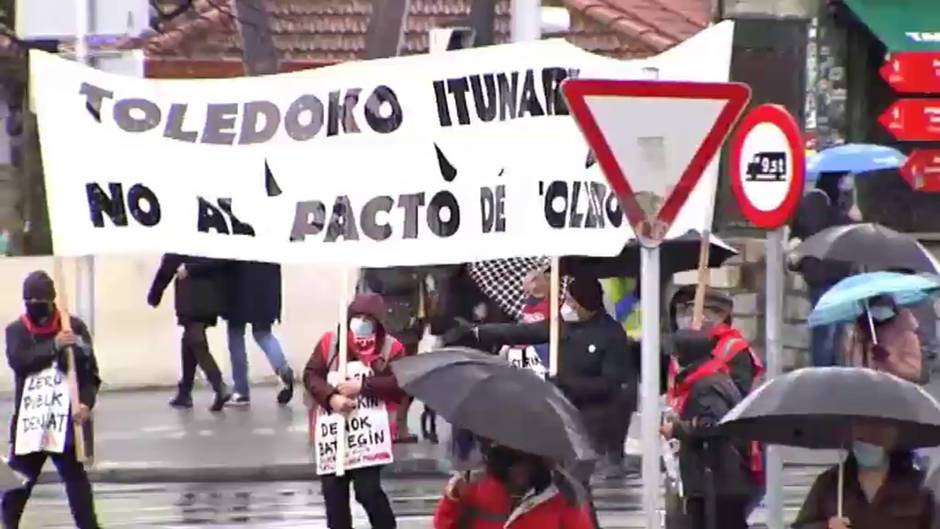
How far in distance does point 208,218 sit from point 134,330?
8.65 metres

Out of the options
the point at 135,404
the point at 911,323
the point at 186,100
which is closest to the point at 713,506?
the point at 911,323

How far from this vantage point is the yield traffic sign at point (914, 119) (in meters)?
19.9

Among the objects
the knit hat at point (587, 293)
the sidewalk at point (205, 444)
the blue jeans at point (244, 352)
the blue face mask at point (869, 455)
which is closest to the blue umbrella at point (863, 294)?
the knit hat at point (587, 293)

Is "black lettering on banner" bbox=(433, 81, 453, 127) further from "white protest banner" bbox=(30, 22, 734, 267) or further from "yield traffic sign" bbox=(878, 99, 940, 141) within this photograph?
"yield traffic sign" bbox=(878, 99, 940, 141)

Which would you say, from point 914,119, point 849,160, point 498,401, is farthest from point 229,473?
point 914,119

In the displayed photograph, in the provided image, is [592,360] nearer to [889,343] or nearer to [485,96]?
[485,96]

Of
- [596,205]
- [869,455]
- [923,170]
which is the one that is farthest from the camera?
[923,170]

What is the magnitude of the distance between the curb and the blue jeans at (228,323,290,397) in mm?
2633

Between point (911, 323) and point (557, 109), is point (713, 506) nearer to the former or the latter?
point (911, 323)

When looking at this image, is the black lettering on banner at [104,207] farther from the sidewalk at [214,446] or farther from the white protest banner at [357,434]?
the sidewalk at [214,446]

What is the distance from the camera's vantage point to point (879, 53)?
20266mm

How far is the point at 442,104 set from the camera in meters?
9.57

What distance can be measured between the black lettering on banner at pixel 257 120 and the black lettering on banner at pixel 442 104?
70cm

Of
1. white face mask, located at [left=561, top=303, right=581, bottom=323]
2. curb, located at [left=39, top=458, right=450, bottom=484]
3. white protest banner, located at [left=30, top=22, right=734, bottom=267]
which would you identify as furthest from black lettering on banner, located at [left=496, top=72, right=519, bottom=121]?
curb, located at [left=39, top=458, right=450, bottom=484]
